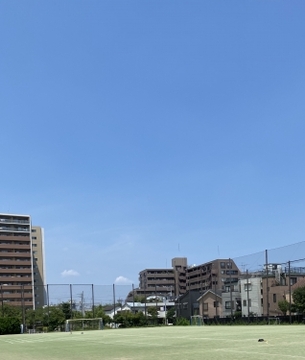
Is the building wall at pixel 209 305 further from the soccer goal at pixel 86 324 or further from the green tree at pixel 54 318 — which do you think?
the green tree at pixel 54 318

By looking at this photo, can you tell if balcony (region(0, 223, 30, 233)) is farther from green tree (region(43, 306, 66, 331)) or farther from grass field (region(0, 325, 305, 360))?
grass field (region(0, 325, 305, 360))

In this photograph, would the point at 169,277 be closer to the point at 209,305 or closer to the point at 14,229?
the point at 14,229

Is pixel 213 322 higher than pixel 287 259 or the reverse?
the reverse

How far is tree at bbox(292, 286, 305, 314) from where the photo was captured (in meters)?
29.5

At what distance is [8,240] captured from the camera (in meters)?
109

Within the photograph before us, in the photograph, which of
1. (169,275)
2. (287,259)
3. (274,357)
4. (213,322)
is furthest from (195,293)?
(169,275)

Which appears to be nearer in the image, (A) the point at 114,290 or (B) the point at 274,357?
(B) the point at 274,357

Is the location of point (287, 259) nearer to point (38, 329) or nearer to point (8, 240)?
point (38, 329)

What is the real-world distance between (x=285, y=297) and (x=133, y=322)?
42.5 feet

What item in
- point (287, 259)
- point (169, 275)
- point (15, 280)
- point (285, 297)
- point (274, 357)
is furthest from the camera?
point (169, 275)

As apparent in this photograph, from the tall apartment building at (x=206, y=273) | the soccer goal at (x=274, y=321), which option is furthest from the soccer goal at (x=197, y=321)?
the tall apartment building at (x=206, y=273)

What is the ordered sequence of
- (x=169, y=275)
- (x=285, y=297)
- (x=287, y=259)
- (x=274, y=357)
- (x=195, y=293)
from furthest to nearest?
(x=169, y=275) < (x=195, y=293) < (x=285, y=297) < (x=287, y=259) < (x=274, y=357)

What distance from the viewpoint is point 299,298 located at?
32500 millimetres

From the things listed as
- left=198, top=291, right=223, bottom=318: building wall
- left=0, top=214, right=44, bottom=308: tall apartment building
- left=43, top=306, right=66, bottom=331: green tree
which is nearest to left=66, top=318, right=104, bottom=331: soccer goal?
left=43, top=306, right=66, bottom=331: green tree
